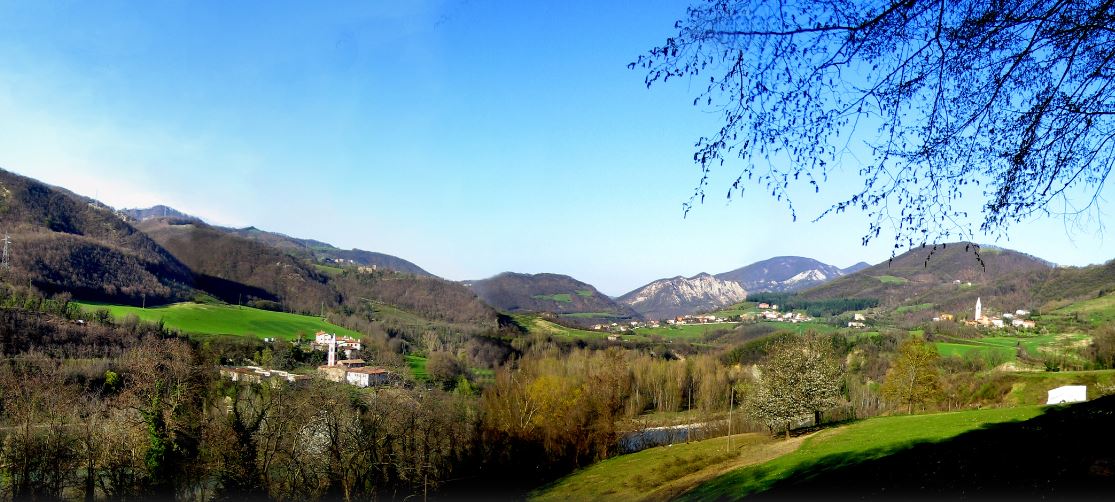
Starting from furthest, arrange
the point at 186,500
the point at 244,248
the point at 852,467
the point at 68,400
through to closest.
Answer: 1. the point at 244,248
2. the point at 68,400
3. the point at 186,500
4. the point at 852,467

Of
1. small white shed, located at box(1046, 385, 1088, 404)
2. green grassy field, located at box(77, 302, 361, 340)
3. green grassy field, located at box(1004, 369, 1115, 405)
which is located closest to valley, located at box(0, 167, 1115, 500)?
green grassy field, located at box(1004, 369, 1115, 405)

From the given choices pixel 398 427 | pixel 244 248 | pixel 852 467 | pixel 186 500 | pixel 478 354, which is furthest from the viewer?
pixel 244 248

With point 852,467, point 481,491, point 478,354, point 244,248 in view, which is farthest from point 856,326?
point 244,248

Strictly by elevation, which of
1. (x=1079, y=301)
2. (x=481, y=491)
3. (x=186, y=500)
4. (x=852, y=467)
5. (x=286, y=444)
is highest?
(x=1079, y=301)

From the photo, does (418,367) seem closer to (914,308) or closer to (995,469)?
(995,469)

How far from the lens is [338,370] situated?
63000 mm

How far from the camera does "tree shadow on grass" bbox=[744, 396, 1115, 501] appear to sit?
26.6 ft

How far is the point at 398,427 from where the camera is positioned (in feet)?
91.8

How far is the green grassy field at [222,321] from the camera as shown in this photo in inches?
2899

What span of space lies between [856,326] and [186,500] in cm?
13472

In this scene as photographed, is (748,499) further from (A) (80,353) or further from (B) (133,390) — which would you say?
(A) (80,353)

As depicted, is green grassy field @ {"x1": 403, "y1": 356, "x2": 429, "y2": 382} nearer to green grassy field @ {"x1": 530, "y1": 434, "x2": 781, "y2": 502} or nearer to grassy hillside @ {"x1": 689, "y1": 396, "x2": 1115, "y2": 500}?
green grassy field @ {"x1": 530, "y1": 434, "x2": 781, "y2": 502}

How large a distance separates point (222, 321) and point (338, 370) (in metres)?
28.6

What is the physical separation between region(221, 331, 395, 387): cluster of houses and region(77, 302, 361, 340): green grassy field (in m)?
5.79
